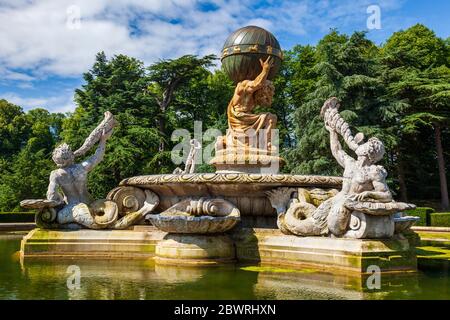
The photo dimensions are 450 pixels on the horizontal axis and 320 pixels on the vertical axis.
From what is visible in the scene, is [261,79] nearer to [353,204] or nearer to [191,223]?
[191,223]

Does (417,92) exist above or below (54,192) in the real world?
above

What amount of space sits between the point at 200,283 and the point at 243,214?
10.9 ft

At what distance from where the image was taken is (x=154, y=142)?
1182 inches

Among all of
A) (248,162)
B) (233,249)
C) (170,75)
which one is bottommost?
(233,249)

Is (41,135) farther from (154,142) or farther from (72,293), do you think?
(72,293)

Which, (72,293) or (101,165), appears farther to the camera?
(101,165)

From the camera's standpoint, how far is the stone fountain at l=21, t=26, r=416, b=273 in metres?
7.87

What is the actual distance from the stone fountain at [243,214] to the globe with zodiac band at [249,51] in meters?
1.47

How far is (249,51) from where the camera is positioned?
1203cm

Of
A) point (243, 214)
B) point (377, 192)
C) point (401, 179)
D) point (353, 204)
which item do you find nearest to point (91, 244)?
point (243, 214)
